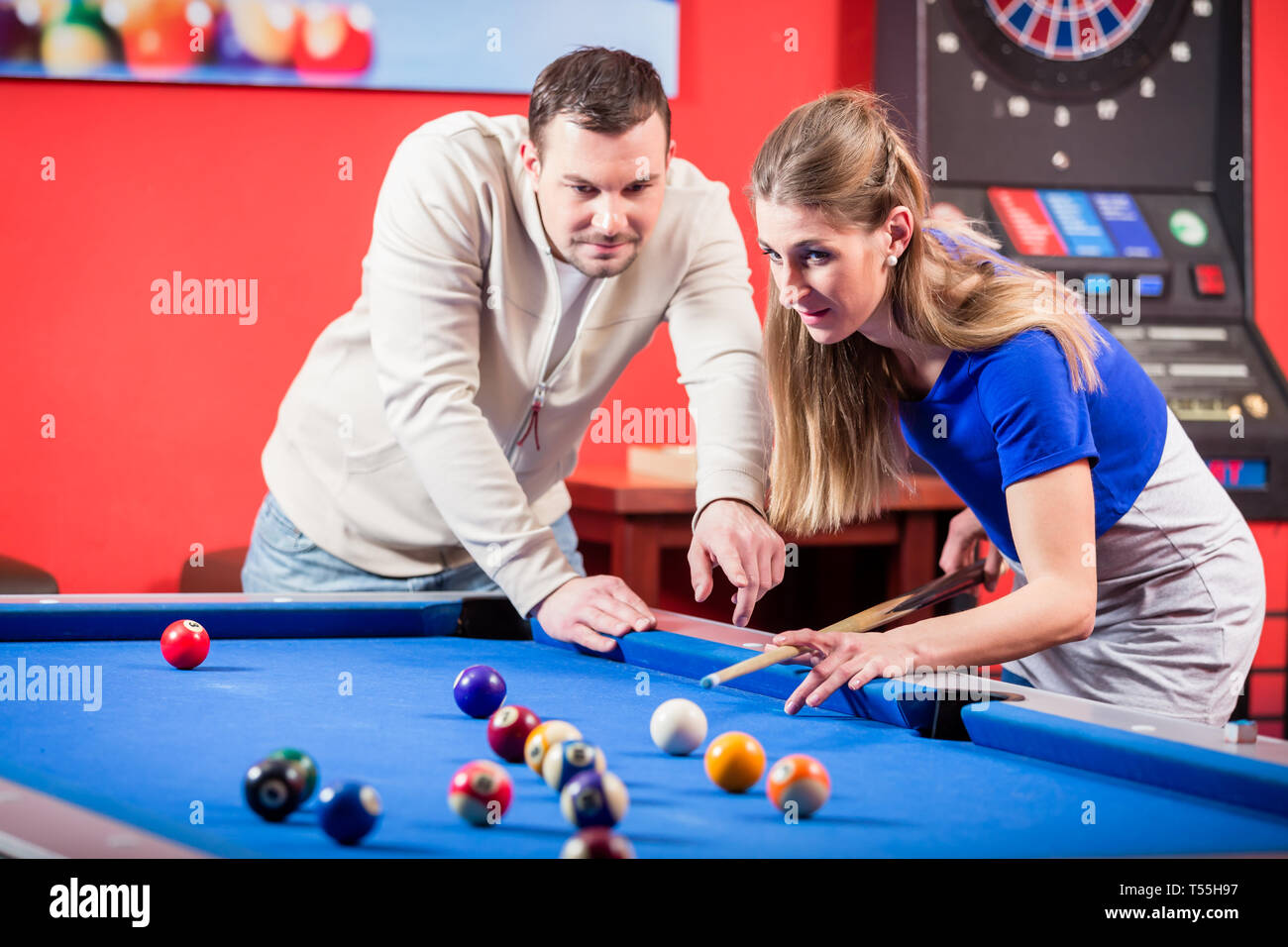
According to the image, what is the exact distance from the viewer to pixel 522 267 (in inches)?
94.0

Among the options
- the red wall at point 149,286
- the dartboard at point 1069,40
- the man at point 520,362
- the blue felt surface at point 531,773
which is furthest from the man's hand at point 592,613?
the dartboard at point 1069,40

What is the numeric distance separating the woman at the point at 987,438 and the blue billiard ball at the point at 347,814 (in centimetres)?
66

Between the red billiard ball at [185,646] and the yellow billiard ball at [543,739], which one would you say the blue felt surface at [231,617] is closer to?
the red billiard ball at [185,646]

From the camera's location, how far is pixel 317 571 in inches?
103

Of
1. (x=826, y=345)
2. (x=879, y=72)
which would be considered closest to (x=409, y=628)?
(x=826, y=345)

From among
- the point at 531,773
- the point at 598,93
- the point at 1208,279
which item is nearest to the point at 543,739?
the point at 531,773

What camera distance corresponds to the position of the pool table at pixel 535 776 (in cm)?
114

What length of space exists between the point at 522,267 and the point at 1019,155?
1974 mm

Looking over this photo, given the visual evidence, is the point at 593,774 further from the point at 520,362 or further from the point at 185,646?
the point at 520,362

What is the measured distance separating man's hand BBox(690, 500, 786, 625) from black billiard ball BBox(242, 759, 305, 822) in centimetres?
97

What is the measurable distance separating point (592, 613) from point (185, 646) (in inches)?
22.3

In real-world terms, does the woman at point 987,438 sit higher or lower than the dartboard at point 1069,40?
lower

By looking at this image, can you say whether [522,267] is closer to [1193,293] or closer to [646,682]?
[646,682]

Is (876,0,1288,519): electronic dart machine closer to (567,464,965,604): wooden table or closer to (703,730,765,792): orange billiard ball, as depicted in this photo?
(567,464,965,604): wooden table
